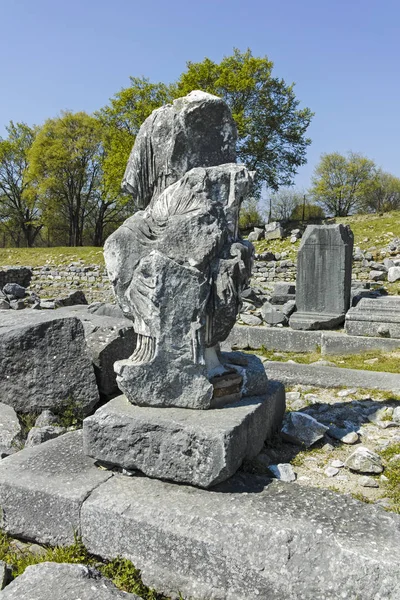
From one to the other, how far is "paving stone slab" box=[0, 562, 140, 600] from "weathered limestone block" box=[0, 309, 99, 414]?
2.08m

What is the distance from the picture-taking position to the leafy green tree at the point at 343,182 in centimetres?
3428

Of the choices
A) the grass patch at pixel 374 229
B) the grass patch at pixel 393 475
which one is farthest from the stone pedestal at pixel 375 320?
the grass patch at pixel 374 229

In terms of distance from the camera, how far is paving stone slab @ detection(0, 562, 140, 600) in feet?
6.84

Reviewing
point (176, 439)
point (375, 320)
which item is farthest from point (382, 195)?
point (176, 439)

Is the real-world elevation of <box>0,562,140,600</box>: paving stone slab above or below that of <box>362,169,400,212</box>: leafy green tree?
below

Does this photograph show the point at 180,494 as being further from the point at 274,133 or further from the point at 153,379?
the point at 274,133

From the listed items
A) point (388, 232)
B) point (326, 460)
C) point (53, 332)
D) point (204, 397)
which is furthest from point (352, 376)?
point (388, 232)

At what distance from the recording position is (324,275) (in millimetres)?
8922

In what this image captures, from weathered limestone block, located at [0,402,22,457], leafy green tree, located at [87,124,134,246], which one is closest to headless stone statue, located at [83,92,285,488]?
weathered limestone block, located at [0,402,22,457]

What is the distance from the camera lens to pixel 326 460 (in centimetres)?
325

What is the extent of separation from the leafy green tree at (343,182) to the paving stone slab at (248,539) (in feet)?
110

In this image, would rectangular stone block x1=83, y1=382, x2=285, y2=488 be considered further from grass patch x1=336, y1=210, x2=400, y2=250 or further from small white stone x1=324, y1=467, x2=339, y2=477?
grass patch x1=336, y1=210, x2=400, y2=250

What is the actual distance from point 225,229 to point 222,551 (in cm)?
173

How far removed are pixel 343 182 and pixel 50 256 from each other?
69.9ft
